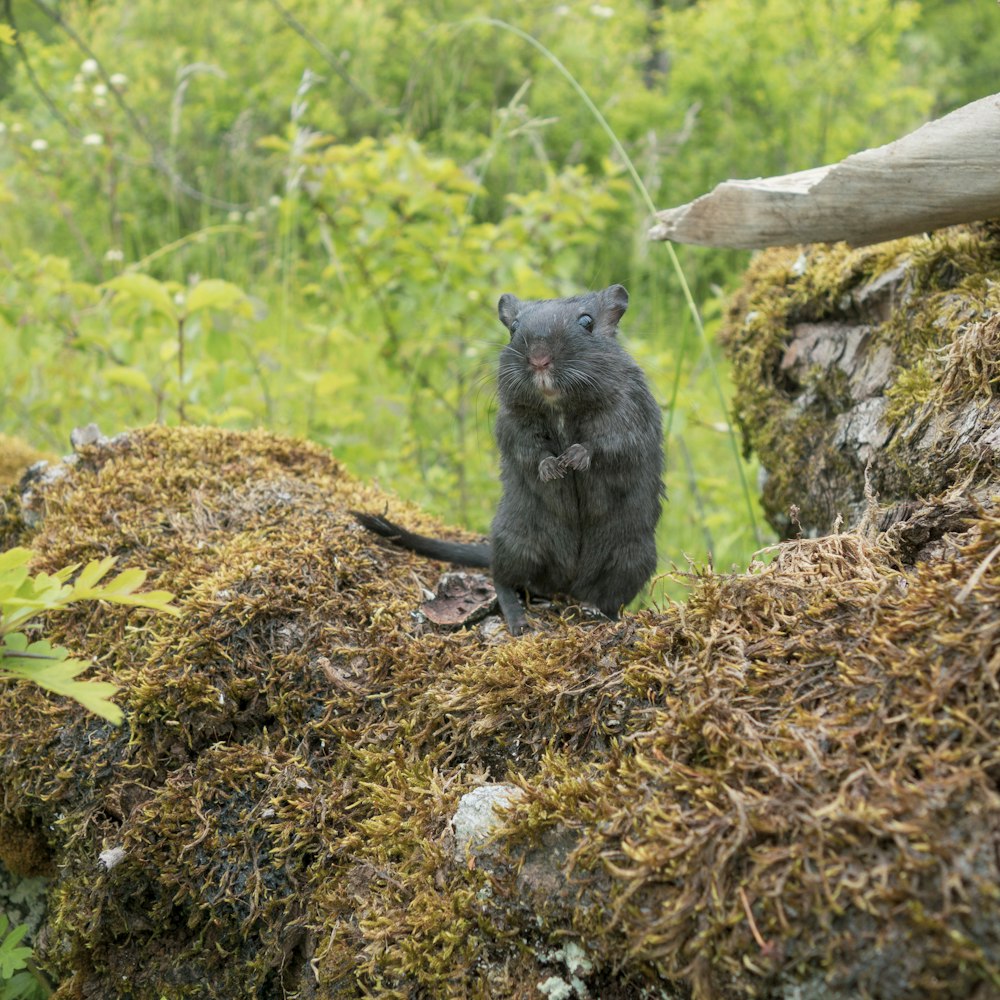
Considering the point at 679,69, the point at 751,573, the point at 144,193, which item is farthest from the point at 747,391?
the point at 144,193

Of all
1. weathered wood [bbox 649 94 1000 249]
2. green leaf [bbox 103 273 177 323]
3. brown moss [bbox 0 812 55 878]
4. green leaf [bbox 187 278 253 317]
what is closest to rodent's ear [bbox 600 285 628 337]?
weathered wood [bbox 649 94 1000 249]

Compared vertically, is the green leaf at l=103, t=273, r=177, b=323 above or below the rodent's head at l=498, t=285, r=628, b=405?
above

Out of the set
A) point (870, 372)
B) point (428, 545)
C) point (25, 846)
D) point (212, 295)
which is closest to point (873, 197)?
point (870, 372)

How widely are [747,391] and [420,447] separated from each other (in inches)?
90.9

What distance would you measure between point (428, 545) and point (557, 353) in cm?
85

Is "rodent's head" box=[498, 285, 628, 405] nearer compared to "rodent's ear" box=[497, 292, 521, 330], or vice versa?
"rodent's head" box=[498, 285, 628, 405]

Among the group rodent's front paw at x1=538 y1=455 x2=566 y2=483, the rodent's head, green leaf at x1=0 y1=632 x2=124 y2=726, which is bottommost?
rodent's front paw at x1=538 y1=455 x2=566 y2=483

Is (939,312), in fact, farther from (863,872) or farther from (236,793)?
(236,793)

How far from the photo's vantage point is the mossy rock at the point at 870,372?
2.71 metres

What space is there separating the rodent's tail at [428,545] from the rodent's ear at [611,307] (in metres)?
0.93

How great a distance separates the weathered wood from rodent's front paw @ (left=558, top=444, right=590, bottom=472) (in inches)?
45.7

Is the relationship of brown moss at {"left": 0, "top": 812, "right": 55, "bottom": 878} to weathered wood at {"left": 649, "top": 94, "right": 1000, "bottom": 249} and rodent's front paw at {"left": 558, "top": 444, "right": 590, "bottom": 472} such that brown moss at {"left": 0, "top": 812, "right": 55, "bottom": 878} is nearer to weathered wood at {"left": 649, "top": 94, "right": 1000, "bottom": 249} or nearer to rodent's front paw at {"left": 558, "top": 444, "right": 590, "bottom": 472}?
rodent's front paw at {"left": 558, "top": 444, "right": 590, "bottom": 472}

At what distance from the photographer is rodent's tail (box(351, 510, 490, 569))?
10.8 ft

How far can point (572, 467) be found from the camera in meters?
3.09
